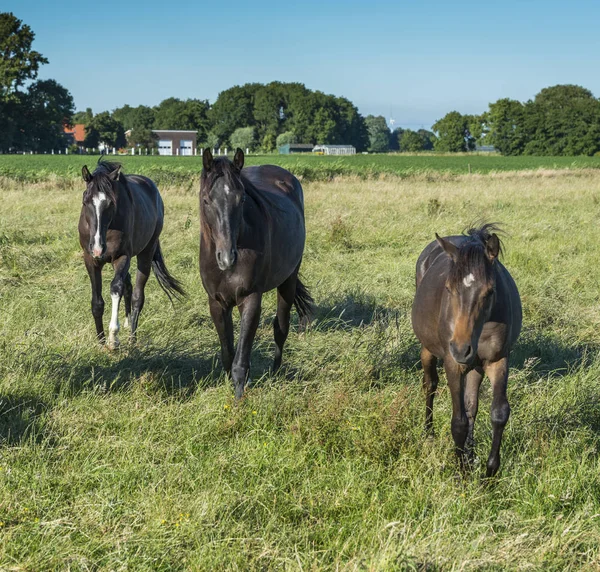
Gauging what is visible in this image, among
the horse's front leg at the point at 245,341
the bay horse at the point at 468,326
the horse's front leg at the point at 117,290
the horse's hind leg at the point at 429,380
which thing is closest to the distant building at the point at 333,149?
the horse's front leg at the point at 117,290

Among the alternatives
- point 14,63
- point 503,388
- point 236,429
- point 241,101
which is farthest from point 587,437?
point 241,101

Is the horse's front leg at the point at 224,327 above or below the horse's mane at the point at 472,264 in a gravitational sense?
below

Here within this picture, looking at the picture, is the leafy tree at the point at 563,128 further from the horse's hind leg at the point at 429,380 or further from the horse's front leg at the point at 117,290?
the horse's hind leg at the point at 429,380

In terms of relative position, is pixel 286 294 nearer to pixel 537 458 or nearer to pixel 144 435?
pixel 144 435

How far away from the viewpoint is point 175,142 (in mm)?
110375

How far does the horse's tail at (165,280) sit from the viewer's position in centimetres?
794

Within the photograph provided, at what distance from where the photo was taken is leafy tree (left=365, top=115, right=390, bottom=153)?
6047 inches

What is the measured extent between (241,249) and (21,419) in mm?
2032

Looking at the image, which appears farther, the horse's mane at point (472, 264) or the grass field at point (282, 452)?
the horse's mane at point (472, 264)

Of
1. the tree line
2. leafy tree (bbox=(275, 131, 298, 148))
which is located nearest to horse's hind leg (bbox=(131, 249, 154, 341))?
the tree line

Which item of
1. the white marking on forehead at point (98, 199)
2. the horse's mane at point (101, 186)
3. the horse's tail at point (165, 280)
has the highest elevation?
the horse's mane at point (101, 186)

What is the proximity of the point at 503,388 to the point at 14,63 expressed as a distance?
80.2 meters

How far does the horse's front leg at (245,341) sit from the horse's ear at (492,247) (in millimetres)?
2235

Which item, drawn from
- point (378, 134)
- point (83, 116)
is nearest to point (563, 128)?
point (378, 134)
